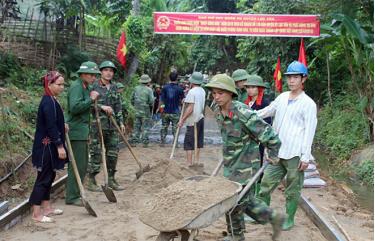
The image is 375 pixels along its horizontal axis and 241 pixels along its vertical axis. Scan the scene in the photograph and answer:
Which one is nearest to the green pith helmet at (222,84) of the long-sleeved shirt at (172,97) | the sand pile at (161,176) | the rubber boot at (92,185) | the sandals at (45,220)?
the sandals at (45,220)

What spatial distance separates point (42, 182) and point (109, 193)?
3.67 ft

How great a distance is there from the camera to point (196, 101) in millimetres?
8945

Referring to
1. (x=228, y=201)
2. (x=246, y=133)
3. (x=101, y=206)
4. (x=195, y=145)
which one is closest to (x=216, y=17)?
(x=195, y=145)

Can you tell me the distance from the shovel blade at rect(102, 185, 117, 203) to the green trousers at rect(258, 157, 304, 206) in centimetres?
218

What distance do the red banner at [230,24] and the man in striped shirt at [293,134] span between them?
7243 millimetres

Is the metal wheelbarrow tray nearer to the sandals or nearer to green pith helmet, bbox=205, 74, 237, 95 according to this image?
green pith helmet, bbox=205, 74, 237, 95

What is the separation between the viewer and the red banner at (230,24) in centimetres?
1222

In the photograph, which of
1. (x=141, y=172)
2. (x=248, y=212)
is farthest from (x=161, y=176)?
(x=248, y=212)

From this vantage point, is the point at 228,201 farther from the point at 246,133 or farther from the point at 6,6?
the point at 6,6

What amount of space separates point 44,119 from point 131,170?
3.77 metres

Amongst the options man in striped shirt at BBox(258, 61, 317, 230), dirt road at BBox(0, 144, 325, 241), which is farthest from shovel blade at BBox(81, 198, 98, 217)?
man in striped shirt at BBox(258, 61, 317, 230)

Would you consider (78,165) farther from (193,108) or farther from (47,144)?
(193,108)

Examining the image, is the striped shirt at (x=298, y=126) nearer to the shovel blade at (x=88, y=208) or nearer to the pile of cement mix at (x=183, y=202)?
the pile of cement mix at (x=183, y=202)

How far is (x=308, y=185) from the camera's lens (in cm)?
792
